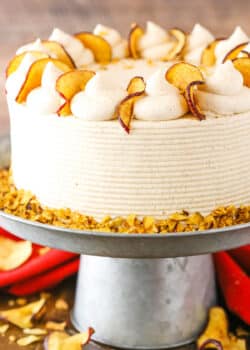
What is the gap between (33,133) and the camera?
6.40 feet

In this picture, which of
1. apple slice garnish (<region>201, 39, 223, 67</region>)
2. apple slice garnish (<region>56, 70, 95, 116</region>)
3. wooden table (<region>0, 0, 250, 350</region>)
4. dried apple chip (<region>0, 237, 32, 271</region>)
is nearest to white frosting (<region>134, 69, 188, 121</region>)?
apple slice garnish (<region>56, 70, 95, 116</region>)

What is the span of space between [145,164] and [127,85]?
24cm

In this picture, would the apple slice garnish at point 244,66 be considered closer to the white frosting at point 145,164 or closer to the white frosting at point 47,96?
the white frosting at point 145,164

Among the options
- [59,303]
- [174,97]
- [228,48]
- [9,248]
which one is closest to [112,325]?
[59,303]

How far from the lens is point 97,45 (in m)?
2.31

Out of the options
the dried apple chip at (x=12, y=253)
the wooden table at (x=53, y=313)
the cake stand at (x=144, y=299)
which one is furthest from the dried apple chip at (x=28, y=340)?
the dried apple chip at (x=12, y=253)

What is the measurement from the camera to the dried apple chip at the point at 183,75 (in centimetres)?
185

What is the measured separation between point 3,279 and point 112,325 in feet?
1.22

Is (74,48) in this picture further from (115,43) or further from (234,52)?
(234,52)

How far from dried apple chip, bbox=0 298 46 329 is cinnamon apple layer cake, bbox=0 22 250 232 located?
361 millimetres

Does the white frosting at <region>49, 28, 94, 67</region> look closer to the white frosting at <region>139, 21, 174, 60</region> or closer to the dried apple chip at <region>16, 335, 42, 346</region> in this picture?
the white frosting at <region>139, 21, 174, 60</region>

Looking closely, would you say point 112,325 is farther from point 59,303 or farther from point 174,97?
point 174,97

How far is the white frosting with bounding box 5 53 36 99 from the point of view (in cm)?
200

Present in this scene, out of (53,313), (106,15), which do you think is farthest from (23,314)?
(106,15)
